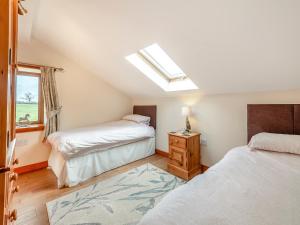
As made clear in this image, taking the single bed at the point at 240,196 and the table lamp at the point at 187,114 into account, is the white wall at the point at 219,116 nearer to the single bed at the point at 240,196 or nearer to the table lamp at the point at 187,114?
the table lamp at the point at 187,114

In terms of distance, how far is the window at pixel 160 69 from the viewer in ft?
8.52

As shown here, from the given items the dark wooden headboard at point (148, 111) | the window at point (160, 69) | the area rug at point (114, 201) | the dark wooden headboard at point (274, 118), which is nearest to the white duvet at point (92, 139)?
the dark wooden headboard at point (148, 111)

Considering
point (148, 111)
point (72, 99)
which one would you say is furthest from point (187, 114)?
point (72, 99)

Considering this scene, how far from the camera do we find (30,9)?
6.00 ft

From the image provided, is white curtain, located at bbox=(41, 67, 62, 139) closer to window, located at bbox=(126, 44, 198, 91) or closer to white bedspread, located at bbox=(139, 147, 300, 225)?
window, located at bbox=(126, 44, 198, 91)

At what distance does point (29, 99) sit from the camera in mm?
2932

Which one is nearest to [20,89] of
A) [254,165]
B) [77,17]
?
[77,17]

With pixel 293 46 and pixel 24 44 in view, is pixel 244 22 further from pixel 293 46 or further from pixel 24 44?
pixel 24 44

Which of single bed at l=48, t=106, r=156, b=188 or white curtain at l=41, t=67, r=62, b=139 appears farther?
white curtain at l=41, t=67, r=62, b=139

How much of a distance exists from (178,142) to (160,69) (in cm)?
137

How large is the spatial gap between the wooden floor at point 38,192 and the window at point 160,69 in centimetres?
155

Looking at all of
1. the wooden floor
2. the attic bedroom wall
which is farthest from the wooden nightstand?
the attic bedroom wall

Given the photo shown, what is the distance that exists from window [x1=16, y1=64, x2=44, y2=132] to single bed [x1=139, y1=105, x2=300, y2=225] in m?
2.98

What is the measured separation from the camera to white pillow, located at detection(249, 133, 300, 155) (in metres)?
1.48
